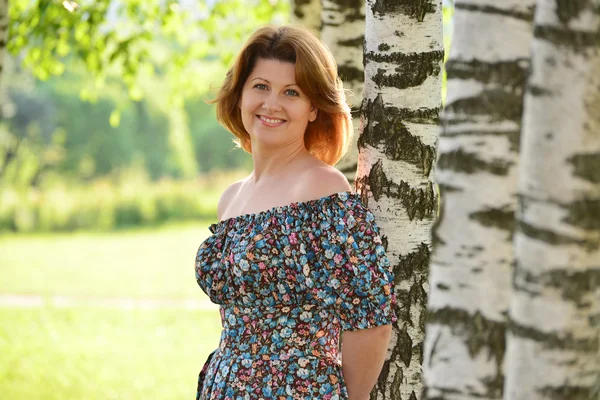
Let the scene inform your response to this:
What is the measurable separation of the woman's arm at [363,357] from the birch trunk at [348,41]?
1114 millimetres

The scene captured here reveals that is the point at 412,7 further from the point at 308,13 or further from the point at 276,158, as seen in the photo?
the point at 308,13

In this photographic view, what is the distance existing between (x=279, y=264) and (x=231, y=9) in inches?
218

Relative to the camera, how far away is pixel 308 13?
174 inches

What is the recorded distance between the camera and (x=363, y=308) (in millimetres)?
2346

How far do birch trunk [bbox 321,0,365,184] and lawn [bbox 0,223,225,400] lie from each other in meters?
4.40

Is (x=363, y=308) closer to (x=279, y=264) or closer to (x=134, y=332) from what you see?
(x=279, y=264)

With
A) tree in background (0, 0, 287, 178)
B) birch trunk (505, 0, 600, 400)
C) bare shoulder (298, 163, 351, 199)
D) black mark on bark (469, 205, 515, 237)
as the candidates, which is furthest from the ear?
tree in background (0, 0, 287, 178)

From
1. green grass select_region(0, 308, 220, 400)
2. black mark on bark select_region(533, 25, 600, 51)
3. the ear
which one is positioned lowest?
green grass select_region(0, 308, 220, 400)

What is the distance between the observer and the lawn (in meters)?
7.55

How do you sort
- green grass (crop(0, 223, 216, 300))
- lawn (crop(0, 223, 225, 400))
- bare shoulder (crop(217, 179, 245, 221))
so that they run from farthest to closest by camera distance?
green grass (crop(0, 223, 216, 300)), lawn (crop(0, 223, 225, 400)), bare shoulder (crop(217, 179, 245, 221))

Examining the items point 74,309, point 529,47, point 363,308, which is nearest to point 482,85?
point 529,47

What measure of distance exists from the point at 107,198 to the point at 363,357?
21.1m

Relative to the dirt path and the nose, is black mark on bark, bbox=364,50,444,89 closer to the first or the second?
the nose

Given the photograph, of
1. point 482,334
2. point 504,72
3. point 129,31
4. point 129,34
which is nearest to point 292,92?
point 504,72
